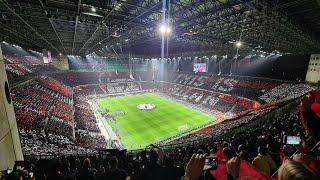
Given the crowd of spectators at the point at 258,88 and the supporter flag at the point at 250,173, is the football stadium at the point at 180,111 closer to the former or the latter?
the supporter flag at the point at 250,173

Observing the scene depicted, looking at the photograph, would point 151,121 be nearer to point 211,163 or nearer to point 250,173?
point 211,163

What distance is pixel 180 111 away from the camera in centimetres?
3966

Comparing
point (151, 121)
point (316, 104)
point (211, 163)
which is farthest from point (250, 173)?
point (151, 121)

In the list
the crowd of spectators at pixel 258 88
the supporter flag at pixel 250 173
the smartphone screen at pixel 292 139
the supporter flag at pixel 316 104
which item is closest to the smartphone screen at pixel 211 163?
the supporter flag at pixel 250 173

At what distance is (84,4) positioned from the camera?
12867mm

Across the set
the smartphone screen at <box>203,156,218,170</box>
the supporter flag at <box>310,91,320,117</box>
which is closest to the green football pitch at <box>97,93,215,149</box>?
the smartphone screen at <box>203,156,218,170</box>

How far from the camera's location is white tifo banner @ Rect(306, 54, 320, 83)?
32.0 meters

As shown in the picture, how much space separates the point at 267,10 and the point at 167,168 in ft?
39.0

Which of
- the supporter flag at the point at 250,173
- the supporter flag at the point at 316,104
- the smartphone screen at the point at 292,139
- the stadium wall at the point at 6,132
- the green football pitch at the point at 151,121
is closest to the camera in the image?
the supporter flag at the point at 250,173

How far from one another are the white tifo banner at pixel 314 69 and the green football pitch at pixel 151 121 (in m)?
16.6

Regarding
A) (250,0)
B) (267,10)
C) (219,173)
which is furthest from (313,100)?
(267,10)

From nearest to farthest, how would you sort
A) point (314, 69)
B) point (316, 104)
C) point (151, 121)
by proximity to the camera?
point (316, 104) → point (314, 69) → point (151, 121)

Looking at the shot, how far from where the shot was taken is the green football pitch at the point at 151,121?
1085 inches

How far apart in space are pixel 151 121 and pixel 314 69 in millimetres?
26229
